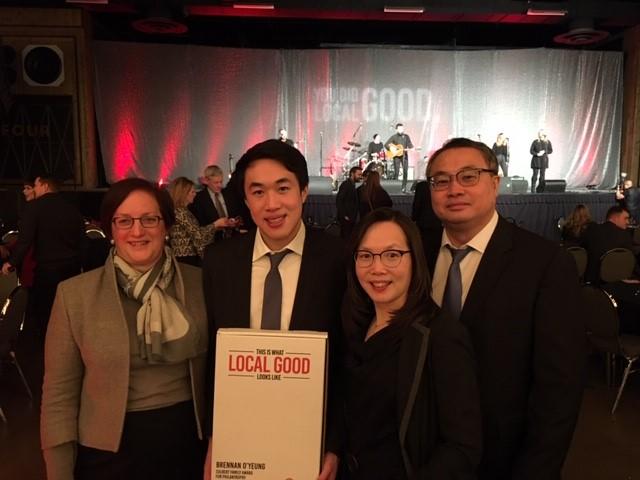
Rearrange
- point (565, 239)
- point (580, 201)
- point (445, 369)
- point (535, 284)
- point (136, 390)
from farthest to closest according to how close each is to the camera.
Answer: point (580, 201), point (565, 239), point (136, 390), point (535, 284), point (445, 369)

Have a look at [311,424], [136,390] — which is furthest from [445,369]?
[136,390]

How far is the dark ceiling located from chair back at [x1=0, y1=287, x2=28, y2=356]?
292 inches

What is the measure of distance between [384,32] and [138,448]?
1261 centimetres

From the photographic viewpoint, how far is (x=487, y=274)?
1.36 metres

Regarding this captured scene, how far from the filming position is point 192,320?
1.48 metres

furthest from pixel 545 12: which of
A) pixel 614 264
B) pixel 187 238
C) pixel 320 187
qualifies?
pixel 187 238

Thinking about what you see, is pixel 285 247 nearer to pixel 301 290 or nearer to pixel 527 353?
pixel 301 290

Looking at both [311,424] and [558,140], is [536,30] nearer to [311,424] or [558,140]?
[558,140]

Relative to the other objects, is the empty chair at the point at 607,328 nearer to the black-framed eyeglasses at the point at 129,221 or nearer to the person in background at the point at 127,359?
the person in background at the point at 127,359

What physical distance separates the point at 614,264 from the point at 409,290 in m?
4.22

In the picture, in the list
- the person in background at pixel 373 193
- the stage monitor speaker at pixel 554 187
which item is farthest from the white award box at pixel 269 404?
the stage monitor speaker at pixel 554 187

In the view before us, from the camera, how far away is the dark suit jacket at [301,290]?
56.7 inches

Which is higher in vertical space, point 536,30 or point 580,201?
point 536,30

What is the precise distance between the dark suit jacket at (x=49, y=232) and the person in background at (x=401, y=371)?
12.2 feet
